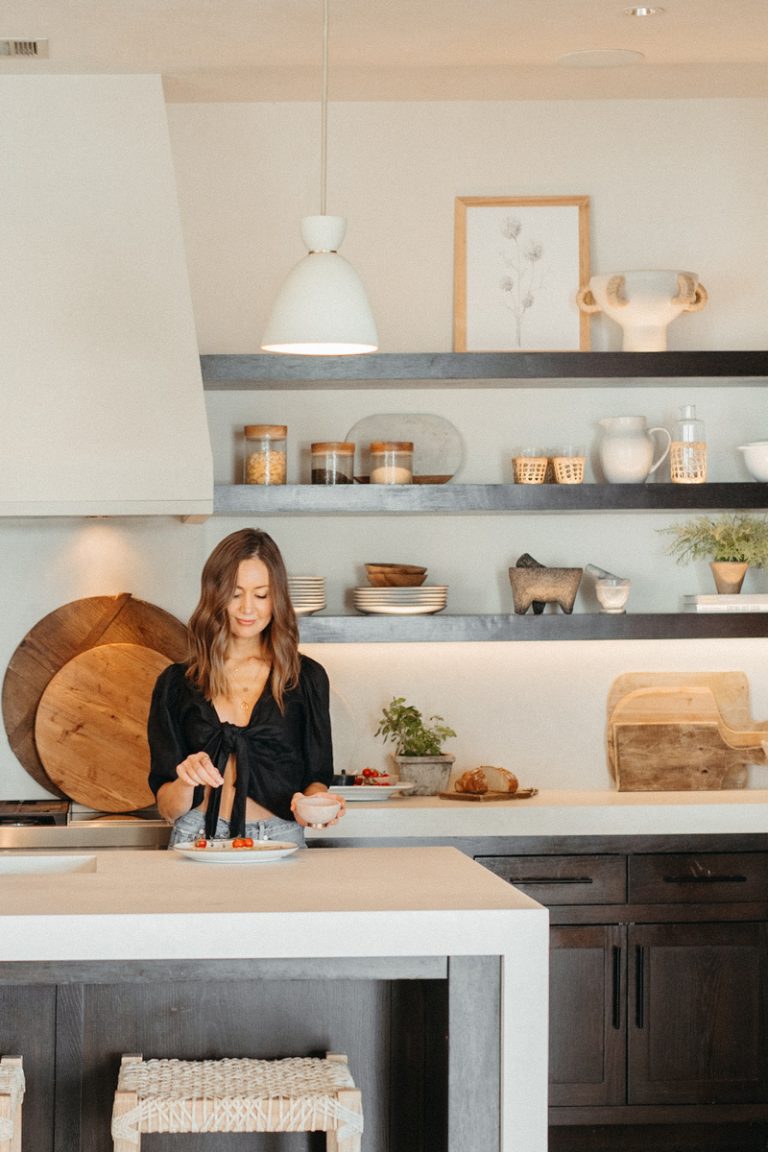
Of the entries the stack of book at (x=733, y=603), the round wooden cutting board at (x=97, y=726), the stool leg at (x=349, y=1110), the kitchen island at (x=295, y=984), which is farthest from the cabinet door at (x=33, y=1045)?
the stack of book at (x=733, y=603)

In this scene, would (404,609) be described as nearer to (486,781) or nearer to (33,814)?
(486,781)

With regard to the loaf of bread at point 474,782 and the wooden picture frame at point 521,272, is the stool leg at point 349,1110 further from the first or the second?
the wooden picture frame at point 521,272

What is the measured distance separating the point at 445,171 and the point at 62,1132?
3403 millimetres

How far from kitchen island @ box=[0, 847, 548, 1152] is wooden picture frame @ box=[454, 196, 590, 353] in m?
2.33

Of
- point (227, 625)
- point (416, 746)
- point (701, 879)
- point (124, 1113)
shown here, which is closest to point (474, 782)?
point (416, 746)

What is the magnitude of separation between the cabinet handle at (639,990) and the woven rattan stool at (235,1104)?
2051mm

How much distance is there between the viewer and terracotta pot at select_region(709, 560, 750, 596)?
16.1 ft

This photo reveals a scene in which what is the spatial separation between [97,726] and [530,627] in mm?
1418

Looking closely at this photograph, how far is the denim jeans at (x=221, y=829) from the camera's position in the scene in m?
3.54

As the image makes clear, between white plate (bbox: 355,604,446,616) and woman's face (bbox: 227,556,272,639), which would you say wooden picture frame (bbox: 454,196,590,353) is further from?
woman's face (bbox: 227,556,272,639)

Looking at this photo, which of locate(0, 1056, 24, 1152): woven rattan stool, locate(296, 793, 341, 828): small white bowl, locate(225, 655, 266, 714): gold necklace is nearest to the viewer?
locate(0, 1056, 24, 1152): woven rattan stool

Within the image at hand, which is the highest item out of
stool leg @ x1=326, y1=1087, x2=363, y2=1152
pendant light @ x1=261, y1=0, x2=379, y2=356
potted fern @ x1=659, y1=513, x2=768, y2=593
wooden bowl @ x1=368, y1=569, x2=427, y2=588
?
pendant light @ x1=261, y1=0, x2=379, y2=356

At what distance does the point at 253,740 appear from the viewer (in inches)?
141

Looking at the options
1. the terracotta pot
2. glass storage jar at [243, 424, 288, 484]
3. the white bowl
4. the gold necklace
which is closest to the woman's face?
the gold necklace
